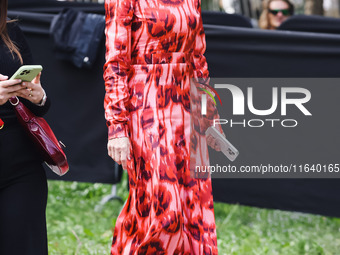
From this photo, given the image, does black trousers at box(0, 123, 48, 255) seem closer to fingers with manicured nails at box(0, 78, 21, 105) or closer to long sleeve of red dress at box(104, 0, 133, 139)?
fingers with manicured nails at box(0, 78, 21, 105)

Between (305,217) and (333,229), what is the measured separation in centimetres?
36

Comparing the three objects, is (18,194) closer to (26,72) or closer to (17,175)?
A: (17,175)

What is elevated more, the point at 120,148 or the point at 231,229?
the point at 120,148

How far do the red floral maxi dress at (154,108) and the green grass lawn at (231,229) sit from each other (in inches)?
57.1

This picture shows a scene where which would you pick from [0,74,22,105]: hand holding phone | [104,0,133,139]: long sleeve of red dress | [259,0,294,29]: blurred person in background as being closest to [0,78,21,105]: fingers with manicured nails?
[0,74,22,105]: hand holding phone

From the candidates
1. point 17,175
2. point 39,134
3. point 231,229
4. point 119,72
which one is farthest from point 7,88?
point 231,229

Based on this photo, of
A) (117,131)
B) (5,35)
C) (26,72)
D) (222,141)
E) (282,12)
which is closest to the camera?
(26,72)

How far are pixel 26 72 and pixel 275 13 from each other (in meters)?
4.71

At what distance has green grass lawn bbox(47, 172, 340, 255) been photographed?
14.5 ft

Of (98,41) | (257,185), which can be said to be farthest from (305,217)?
(98,41)

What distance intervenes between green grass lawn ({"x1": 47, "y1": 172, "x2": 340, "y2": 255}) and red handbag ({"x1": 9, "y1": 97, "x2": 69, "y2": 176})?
1739mm

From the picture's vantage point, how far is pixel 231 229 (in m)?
4.98

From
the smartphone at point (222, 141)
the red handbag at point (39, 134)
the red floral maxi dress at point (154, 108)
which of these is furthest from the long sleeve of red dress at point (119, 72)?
the smartphone at point (222, 141)

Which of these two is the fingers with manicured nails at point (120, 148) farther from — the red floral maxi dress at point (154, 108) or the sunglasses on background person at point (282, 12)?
the sunglasses on background person at point (282, 12)
